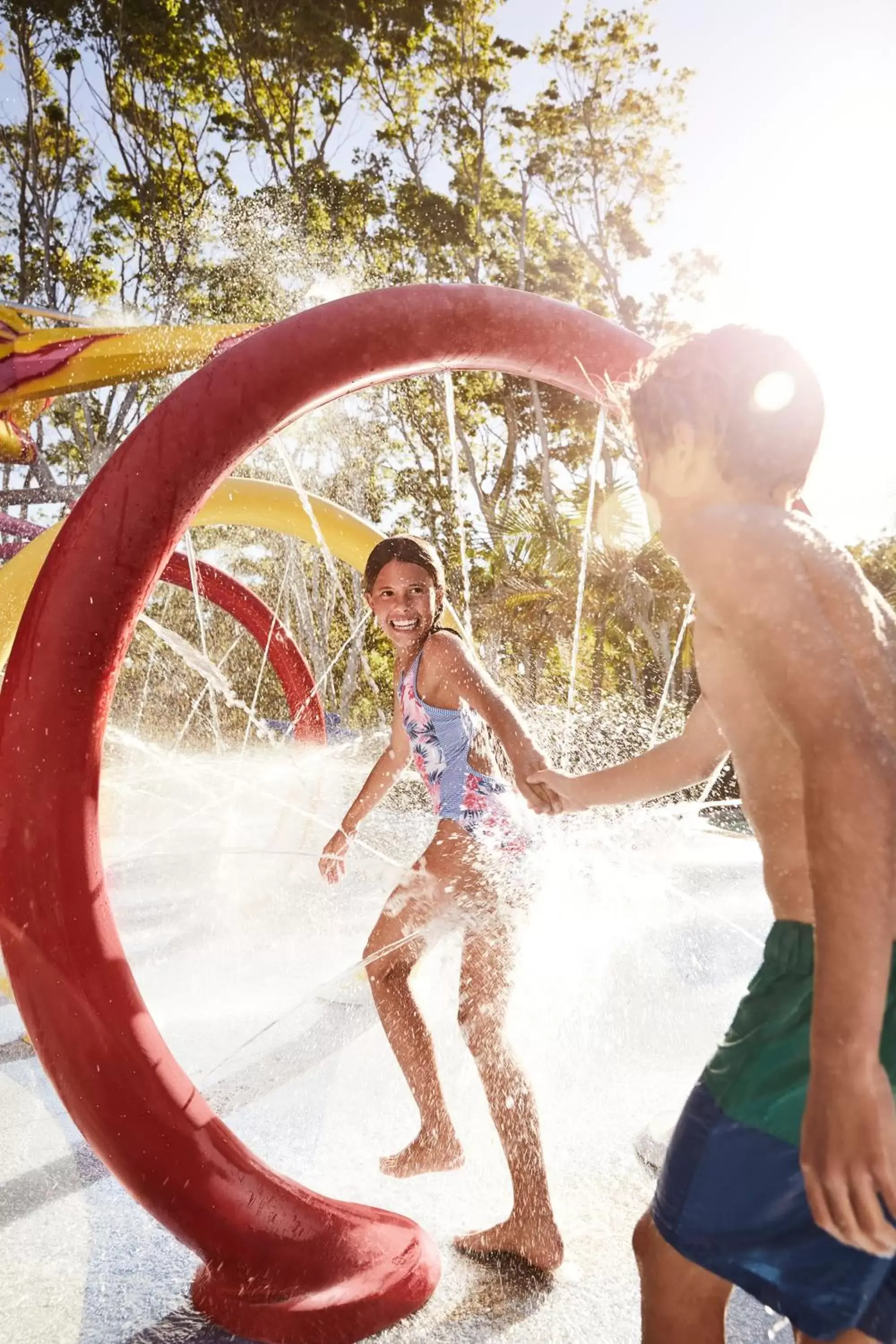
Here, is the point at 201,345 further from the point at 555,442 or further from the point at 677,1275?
the point at 555,442

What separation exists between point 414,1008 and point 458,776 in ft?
1.96

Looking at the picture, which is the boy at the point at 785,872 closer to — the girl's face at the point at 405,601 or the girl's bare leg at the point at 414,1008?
the girl's bare leg at the point at 414,1008

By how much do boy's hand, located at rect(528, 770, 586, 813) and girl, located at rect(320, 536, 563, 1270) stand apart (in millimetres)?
31

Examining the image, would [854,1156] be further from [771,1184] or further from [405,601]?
[405,601]

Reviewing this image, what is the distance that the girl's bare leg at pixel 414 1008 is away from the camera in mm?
2258

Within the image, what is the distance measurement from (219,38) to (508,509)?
9.40 metres

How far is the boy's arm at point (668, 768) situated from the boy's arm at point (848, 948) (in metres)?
0.54

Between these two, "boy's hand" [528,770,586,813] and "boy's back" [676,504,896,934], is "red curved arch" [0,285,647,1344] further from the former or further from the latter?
"boy's back" [676,504,896,934]

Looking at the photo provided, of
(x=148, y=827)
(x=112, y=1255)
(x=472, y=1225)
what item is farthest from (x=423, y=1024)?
(x=148, y=827)

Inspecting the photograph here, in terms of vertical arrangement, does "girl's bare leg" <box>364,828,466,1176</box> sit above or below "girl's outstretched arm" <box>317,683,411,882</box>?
below

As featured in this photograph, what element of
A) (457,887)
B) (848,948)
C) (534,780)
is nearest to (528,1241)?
(457,887)

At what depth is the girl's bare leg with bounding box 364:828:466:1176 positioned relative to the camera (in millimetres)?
2258

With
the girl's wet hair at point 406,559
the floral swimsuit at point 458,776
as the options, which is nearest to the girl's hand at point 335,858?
the floral swimsuit at point 458,776

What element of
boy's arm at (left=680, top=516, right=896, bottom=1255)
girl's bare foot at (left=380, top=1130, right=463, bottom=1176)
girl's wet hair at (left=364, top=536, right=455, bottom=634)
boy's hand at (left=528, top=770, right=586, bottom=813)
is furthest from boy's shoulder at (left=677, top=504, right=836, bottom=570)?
girl's bare foot at (left=380, top=1130, right=463, bottom=1176)
